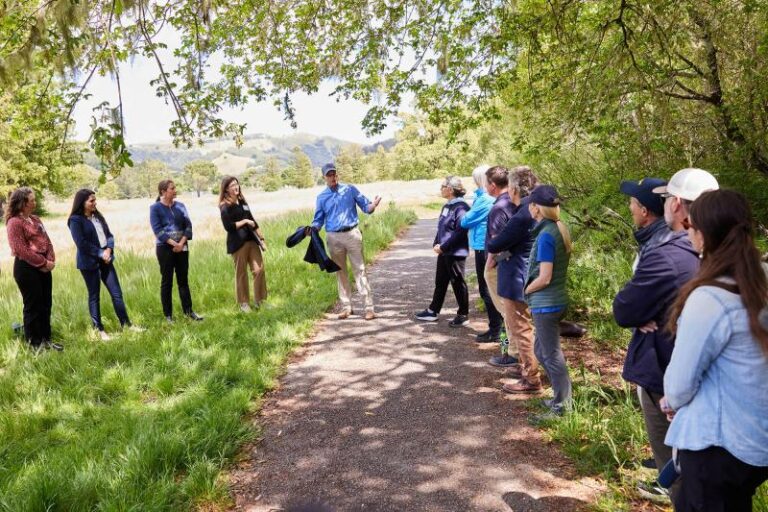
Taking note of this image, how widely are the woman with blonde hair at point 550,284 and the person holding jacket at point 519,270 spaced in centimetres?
46

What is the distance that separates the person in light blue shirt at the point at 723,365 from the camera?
1.73 metres

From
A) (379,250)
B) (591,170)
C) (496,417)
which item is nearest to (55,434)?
(496,417)

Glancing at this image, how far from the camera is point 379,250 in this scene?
42.5ft

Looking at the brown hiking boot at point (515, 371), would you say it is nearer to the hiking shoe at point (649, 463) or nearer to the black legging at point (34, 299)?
the hiking shoe at point (649, 463)

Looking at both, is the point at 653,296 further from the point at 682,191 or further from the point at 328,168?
the point at 328,168

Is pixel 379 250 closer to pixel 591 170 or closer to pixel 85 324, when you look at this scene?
pixel 591 170

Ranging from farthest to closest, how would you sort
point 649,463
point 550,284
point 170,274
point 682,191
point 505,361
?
point 170,274
point 505,361
point 550,284
point 649,463
point 682,191

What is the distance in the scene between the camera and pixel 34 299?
621cm

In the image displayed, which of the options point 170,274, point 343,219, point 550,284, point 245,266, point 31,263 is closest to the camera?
point 550,284

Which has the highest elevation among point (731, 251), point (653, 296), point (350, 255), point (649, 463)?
point (731, 251)

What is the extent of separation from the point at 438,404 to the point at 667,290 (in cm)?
250

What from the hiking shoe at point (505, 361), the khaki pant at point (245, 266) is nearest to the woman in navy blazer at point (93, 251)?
the khaki pant at point (245, 266)

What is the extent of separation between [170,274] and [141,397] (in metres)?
2.72

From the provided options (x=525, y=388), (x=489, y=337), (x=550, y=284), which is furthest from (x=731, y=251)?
(x=489, y=337)
